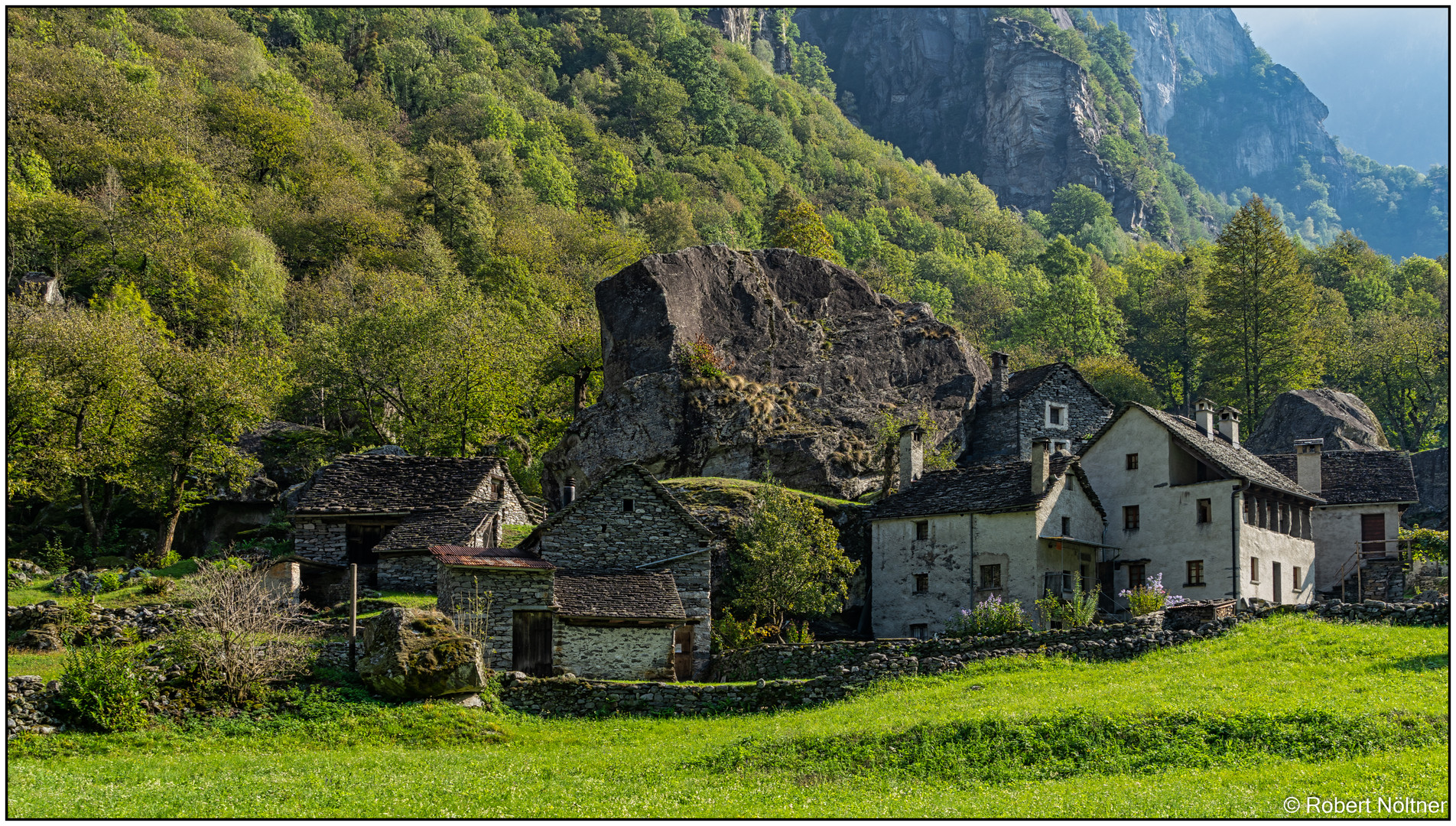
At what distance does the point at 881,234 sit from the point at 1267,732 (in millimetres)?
107230

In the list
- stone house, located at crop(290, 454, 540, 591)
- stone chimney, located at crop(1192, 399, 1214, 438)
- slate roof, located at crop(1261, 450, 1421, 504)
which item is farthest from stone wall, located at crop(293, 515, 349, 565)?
slate roof, located at crop(1261, 450, 1421, 504)

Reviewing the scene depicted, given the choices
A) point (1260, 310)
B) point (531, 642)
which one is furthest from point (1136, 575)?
point (1260, 310)

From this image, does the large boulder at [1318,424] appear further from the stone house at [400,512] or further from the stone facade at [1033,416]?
the stone house at [400,512]

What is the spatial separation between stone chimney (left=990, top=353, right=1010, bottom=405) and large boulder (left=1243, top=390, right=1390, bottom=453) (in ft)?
49.3

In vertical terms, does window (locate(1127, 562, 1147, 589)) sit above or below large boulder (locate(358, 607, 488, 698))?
above

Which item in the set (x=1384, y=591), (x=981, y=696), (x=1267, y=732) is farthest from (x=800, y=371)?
(x=1267, y=732)

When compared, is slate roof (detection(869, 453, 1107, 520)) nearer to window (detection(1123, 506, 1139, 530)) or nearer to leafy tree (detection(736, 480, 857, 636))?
window (detection(1123, 506, 1139, 530))

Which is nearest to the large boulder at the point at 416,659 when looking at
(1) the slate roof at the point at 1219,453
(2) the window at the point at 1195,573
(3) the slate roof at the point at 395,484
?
(3) the slate roof at the point at 395,484

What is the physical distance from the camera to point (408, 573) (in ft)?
121

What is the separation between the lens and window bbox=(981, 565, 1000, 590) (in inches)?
1519

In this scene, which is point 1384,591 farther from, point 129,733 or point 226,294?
point 226,294

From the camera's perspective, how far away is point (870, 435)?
50375 millimetres

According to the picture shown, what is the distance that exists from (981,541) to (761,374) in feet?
55.3

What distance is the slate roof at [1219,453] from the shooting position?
130ft
